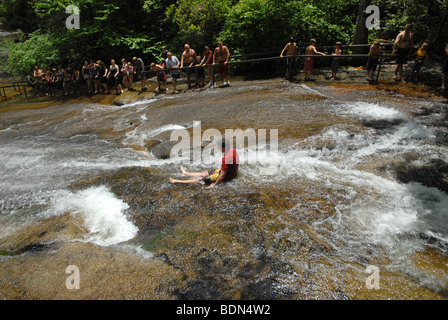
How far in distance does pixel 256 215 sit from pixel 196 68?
360 inches

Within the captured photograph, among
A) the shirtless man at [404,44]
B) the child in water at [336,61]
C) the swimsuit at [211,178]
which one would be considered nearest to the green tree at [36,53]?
the child in water at [336,61]

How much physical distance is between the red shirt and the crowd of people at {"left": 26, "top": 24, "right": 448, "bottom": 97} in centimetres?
664

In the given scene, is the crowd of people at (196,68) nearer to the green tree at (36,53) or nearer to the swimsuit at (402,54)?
the swimsuit at (402,54)

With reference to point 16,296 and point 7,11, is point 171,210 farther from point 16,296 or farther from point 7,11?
point 7,11

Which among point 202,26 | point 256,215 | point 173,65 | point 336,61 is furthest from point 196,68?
point 256,215

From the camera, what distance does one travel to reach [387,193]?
4332mm

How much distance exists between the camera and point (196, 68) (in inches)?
458

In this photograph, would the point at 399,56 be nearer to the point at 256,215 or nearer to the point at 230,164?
the point at 230,164

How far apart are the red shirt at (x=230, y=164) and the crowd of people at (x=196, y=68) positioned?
6636 mm

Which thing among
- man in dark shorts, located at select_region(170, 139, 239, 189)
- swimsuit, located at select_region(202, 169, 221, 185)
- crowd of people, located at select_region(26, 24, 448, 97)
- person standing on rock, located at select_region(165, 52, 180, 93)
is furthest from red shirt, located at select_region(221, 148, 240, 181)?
person standing on rock, located at select_region(165, 52, 180, 93)

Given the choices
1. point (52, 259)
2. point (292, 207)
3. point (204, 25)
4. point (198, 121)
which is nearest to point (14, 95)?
point (204, 25)

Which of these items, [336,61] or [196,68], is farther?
[196,68]

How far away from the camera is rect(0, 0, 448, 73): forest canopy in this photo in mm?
11656
